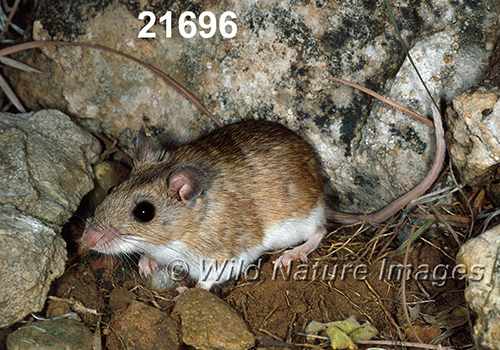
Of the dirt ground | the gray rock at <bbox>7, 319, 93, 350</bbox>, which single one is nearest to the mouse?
the dirt ground

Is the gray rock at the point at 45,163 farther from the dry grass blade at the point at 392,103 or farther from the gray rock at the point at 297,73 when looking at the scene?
the dry grass blade at the point at 392,103

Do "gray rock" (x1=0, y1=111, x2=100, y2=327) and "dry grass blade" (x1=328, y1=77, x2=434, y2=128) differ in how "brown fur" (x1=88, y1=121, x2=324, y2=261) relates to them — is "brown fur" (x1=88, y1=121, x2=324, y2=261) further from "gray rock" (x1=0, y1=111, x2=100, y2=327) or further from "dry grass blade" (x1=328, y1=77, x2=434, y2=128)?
"dry grass blade" (x1=328, y1=77, x2=434, y2=128)

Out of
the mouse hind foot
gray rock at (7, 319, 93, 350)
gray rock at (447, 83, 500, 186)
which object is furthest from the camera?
the mouse hind foot

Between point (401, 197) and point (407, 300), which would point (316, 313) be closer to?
point (407, 300)

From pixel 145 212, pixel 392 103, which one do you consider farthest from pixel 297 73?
pixel 145 212

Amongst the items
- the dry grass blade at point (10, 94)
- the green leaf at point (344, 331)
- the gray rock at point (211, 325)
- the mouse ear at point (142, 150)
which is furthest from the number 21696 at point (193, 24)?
the green leaf at point (344, 331)

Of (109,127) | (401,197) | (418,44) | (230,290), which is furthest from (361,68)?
(109,127)

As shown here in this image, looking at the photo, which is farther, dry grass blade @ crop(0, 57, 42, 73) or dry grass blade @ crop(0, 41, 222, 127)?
dry grass blade @ crop(0, 57, 42, 73)
